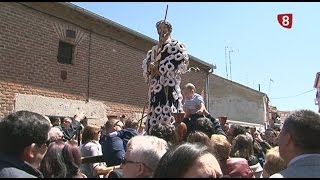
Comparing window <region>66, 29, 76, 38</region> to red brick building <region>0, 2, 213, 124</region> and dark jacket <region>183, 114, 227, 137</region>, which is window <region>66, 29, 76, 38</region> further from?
dark jacket <region>183, 114, 227, 137</region>

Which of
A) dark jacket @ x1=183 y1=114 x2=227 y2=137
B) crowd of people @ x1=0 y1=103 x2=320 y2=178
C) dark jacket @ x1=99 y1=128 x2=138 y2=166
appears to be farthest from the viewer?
dark jacket @ x1=183 y1=114 x2=227 y2=137

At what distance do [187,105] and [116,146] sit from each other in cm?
159

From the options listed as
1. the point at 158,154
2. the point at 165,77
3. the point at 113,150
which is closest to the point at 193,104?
the point at 165,77

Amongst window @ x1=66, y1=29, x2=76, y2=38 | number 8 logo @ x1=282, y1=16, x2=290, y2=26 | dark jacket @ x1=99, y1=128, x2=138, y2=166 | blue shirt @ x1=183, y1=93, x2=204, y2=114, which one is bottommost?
dark jacket @ x1=99, y1=128, x2=138, y2=166

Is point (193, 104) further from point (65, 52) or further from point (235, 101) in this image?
point (235, 101)

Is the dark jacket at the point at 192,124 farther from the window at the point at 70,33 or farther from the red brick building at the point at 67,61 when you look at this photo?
the window at the point at 70,33

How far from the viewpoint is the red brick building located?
10.3 meters

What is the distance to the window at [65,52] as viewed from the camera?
11.9m

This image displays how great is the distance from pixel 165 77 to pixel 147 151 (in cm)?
300

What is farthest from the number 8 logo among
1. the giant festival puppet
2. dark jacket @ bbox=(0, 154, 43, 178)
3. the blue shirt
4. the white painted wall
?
the white painted wall

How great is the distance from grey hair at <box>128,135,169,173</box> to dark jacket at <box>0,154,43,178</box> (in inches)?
23.7

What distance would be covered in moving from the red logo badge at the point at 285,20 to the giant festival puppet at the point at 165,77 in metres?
3.34

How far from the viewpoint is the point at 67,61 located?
1221cm

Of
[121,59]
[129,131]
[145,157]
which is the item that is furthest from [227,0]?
[121,59]
